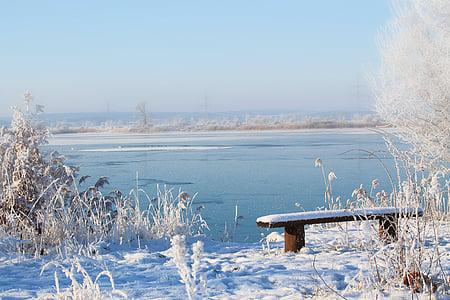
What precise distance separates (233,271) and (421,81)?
5.90 metres

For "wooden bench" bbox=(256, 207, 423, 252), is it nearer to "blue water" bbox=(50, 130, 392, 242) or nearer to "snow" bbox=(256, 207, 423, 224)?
"snow" bbox=(256, 207, 423, 224)

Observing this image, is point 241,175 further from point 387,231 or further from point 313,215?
point 387,231

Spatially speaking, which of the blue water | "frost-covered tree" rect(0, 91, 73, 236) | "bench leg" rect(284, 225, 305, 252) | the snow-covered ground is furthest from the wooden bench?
the blue water

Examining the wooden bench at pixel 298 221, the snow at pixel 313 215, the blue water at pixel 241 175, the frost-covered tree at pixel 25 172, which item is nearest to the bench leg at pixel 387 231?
the wooden bench at pixel 298 221

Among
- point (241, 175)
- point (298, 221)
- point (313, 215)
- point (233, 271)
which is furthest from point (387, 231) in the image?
point (241, 175)

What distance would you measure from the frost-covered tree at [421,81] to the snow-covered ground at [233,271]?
3492 millimetres

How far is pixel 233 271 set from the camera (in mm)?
4789

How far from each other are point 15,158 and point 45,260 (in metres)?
2.17

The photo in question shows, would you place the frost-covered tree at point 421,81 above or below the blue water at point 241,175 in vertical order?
above

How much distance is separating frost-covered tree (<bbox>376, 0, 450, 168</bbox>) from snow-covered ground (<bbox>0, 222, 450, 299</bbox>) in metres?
3.49

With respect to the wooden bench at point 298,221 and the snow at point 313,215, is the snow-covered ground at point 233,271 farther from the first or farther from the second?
the snow at point 313,215

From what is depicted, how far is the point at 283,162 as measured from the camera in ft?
61.9

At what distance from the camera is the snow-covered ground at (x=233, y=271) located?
407 centimetres

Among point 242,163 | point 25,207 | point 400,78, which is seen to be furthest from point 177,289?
point 242,163
